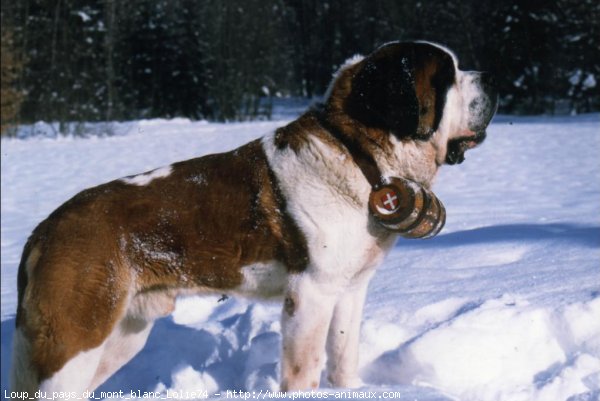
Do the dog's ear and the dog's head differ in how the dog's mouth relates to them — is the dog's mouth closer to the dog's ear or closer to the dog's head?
the dog's head

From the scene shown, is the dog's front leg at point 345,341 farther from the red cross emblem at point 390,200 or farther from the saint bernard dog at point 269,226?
the red cross emblem at point 390,200

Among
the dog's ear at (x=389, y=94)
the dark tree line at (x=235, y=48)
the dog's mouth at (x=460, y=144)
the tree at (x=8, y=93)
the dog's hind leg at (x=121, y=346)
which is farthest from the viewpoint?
the dark tree line at (x=235, y=48)

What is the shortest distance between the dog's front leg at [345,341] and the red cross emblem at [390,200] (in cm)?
47

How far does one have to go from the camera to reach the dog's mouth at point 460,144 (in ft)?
Answer: 10.4

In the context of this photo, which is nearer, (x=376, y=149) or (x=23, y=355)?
(x=23, y=355)

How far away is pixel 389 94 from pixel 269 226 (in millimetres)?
746

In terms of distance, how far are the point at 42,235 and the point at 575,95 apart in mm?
26379

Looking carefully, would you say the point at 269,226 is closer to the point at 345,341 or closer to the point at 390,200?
the point at 390,200

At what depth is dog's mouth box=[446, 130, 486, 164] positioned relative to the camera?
3162 millimetres

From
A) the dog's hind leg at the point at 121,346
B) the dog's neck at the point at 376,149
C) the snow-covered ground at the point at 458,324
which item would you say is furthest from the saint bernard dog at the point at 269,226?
the snow-covered ground at the point at 458,324

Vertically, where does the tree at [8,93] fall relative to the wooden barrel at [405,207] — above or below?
below

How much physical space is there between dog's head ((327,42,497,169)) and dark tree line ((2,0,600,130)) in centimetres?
1930

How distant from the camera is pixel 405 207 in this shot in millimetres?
2906

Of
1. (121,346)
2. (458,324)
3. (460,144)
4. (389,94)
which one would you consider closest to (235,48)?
(458,324)
